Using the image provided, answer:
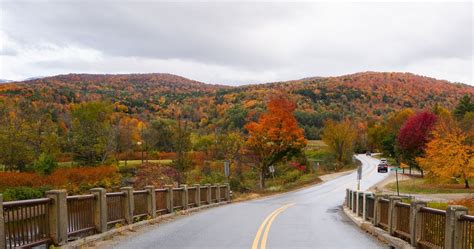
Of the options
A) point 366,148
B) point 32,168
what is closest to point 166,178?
point 32,168

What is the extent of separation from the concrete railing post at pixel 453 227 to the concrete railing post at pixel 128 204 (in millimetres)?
9285

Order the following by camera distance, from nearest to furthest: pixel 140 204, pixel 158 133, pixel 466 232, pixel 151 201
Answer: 1. pixel 466 232
2. pixel 140 204
3. pixel 151 201
4. pixel 158 133

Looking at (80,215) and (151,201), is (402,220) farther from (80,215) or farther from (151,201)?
(151,201)

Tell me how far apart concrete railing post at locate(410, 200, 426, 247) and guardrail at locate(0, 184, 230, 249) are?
7620mm

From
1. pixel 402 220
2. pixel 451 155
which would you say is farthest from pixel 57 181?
pixel 402 220

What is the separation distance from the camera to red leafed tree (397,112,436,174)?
62.1 m

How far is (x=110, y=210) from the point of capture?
13289mm

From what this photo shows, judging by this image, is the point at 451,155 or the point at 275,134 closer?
the point at 451,155

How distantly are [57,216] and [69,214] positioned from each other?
78 centimetres

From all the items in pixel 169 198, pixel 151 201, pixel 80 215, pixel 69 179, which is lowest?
pixel 69 179

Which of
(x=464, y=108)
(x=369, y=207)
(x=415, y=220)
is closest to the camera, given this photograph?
(x=415, y=220)

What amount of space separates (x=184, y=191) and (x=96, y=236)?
10.3m

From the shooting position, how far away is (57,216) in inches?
389

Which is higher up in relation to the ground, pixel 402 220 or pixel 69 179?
pixel 402 220
